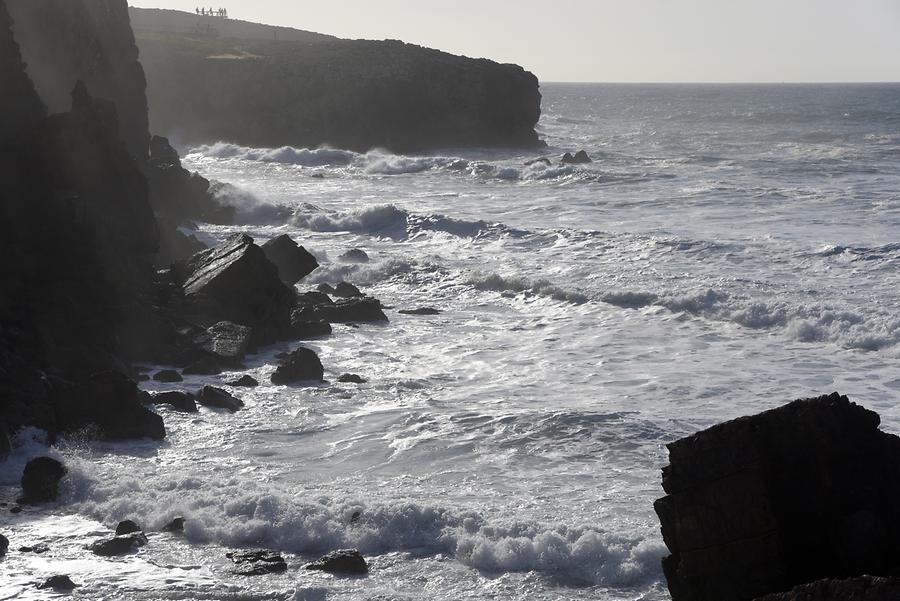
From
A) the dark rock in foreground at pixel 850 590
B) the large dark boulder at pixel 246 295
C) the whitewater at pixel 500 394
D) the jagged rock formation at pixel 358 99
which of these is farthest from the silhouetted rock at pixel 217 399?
the jagged rock formation at pixel 358 99

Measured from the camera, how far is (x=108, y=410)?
15.7 meters

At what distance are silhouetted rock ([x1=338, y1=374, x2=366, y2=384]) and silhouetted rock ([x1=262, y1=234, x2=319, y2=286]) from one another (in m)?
7.56

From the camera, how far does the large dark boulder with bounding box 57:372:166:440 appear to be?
15539 millimetres

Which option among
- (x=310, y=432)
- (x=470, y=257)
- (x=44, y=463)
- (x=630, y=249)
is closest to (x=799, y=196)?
(x=630, y=249)

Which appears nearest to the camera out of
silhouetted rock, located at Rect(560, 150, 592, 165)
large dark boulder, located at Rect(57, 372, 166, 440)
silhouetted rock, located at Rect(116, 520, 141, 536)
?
silhouetted rock, located at Rect(116, 520, 141, 536)

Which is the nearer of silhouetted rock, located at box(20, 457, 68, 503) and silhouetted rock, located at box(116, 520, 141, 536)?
silhouetted rock, located at box(116, 520, 141, 536)

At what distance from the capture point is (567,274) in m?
28.6

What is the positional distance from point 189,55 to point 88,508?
7179cm

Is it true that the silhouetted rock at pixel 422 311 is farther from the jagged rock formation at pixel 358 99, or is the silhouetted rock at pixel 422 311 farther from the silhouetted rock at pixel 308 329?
the jagged rock formation at pixel 358 99

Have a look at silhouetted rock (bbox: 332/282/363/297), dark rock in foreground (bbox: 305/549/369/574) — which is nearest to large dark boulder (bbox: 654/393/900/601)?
dark rock in foreground (bbox: 305/549/369/574)

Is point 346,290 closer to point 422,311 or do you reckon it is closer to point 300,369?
point 422,311

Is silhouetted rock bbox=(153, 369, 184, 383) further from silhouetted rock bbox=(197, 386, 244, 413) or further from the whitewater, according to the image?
silhouetted rock bbox=(197, 386, 244, 413)

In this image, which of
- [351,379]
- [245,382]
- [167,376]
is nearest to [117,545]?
[245,382]

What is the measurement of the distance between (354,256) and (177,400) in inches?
575
